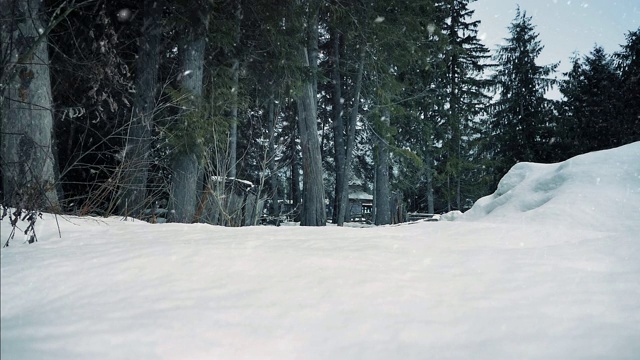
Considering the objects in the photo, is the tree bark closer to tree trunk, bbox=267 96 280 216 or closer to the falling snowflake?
tree trunk, bbox=267 96 280 216

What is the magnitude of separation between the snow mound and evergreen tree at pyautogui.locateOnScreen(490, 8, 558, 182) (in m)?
18.9

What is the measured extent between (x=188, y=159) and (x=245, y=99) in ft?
6.93

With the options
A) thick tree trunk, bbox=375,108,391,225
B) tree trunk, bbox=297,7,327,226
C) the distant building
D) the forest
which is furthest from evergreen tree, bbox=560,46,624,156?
tree trunk, bbox=297,7,327,226

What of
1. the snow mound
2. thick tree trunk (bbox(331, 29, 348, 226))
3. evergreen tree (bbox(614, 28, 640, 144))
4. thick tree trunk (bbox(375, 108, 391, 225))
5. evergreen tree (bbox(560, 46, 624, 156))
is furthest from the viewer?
evergreen tree (bbox(560, 46, 624, 156))

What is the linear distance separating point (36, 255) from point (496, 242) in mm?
2541

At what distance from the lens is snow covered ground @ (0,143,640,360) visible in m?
1.36

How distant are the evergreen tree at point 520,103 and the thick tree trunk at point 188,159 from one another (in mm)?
19044

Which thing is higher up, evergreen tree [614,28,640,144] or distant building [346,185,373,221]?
evergreen tree [614,28,640,144]

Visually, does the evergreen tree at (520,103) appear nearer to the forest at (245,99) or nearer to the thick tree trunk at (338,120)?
the forest at (245,99)

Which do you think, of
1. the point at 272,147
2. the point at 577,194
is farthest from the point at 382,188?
the point at 577,194

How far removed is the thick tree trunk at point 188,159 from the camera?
22.0ft

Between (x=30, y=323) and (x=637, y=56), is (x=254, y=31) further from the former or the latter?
(x=637, y=56)

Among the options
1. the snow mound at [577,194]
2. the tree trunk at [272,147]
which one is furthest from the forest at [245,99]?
the snow mound at [577,194]

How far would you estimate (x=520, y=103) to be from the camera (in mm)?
23109
